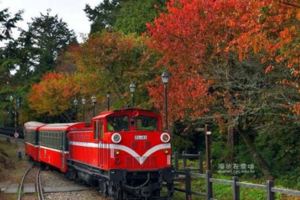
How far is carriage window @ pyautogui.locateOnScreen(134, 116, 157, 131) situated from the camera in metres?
18.1

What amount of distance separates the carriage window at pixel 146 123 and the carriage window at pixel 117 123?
1.18ft

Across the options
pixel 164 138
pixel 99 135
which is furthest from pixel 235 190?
pixel 99 135

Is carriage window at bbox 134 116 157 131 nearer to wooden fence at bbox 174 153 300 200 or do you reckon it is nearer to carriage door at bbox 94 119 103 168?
carriage door at bbox 94 119 103 168

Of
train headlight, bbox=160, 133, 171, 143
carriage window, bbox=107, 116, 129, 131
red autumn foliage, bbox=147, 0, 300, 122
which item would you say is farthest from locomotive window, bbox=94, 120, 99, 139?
red autumn foliage, bbox=147, 0, 300, 122

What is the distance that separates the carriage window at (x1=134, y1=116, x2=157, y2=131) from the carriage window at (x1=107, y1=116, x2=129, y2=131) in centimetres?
36

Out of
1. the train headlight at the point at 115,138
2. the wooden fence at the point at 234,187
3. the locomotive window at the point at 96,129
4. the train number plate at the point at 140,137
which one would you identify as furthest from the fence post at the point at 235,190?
the locomotive window at the point at 96,129

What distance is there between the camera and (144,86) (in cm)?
3456

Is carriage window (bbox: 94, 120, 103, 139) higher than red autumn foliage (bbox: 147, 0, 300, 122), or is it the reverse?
red autumn foliage (bbox: 147, 0, 300, 122)

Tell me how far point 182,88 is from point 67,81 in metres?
36.3

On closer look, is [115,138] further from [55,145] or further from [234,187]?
[55,145]

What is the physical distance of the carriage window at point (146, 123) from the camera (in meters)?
18.1

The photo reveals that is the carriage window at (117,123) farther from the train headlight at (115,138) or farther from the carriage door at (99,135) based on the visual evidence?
the train headlight at (115,138)

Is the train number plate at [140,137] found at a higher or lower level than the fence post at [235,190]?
higher

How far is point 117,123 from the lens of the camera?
17984 mm
